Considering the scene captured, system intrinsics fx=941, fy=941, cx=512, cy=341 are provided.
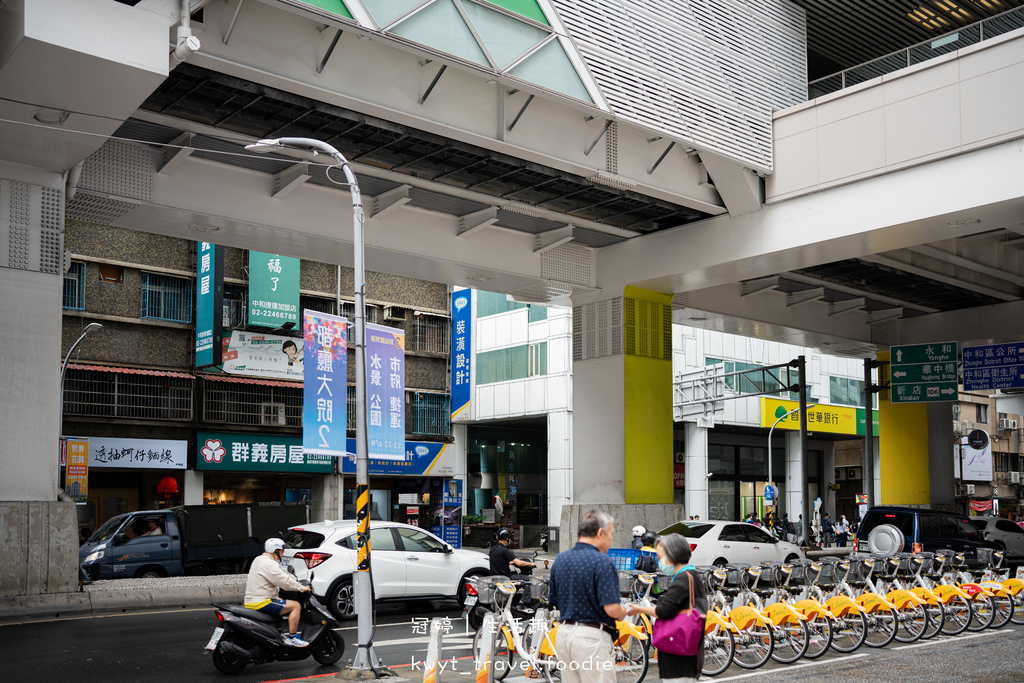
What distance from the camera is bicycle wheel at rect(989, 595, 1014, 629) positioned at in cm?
1427

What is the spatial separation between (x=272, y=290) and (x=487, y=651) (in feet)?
85.5

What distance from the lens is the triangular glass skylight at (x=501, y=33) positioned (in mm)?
14367

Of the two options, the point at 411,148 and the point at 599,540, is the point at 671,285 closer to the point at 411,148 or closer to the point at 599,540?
the point at 411,148

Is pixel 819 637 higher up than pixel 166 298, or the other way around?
pixel 166 298

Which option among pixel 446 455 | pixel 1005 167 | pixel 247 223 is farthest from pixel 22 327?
pixel 446 455

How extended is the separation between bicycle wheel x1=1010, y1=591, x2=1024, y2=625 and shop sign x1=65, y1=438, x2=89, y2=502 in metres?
23.9

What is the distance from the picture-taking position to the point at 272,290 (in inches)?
1313

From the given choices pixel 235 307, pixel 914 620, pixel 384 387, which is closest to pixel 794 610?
pixel 914 620

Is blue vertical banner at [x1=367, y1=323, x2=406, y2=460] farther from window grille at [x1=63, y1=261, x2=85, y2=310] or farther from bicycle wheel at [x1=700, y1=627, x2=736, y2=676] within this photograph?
window grille at [x1=63, y1=261, x2=85, y2=310]

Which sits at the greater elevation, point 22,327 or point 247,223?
point 247,223

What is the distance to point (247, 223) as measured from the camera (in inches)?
719

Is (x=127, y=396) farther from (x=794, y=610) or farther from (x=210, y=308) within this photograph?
(x=794, y=610)

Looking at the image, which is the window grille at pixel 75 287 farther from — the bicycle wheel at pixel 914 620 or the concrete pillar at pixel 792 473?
the concrete pillar at pixel 792 473

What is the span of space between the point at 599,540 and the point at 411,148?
39.5 ft
